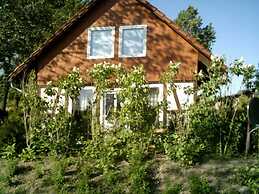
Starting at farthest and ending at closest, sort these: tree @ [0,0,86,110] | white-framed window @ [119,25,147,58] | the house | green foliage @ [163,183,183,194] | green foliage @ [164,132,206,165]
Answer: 1. tree @ [0,0,86,110]
2. white-framed window @ [119,25,147,58]
3. the house
4. green foliage @ [164,132,206,165]
5. green foliage @ [163,183,183,194]

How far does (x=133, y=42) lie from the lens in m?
23.5

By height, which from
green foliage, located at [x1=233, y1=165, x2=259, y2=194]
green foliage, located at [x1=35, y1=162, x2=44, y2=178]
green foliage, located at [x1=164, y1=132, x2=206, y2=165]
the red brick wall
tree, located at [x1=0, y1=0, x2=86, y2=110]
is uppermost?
tree, located at [x1=0, y1=0, x2=86, y2=110]

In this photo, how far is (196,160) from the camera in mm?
15594

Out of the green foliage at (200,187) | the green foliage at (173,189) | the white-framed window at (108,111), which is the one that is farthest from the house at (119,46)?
the green foliage at (200,187)

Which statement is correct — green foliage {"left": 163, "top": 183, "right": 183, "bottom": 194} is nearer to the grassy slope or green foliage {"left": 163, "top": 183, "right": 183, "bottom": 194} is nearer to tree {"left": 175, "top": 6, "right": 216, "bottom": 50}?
the grassy slope

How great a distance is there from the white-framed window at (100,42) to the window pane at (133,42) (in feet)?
1.66

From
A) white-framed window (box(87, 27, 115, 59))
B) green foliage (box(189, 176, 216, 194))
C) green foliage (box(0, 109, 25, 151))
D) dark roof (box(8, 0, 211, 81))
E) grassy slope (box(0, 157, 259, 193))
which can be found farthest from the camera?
white-framed window (box(87, 27, 115, 59))

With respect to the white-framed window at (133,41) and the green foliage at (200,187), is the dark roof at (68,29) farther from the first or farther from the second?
the green foliage at (200,187)

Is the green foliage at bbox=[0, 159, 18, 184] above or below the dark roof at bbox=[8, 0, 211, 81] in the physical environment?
below

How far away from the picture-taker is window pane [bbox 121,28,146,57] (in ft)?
76.7

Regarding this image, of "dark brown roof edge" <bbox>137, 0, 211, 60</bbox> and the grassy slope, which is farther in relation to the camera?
"dark brown roof edge" <bbox>137, 0, 211, 60</bbox>

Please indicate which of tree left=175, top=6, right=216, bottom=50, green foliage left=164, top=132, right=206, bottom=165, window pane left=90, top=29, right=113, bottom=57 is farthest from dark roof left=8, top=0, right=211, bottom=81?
tree left=175, top=6, right=216, bottom=50

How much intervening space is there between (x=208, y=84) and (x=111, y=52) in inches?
282

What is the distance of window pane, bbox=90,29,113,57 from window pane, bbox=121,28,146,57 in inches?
22.1
